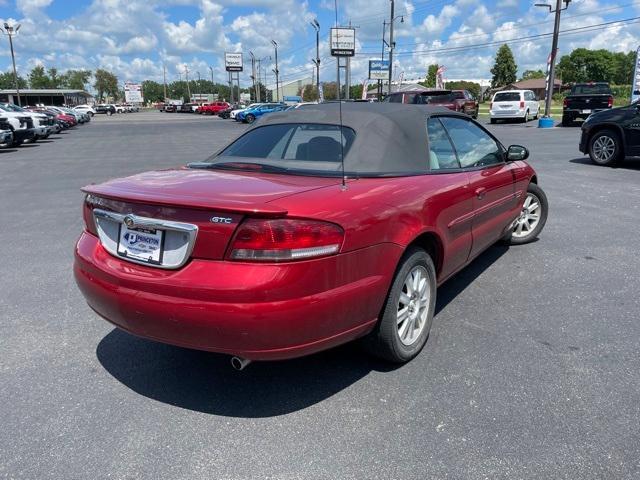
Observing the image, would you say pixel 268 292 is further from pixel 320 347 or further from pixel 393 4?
pixel 393 4

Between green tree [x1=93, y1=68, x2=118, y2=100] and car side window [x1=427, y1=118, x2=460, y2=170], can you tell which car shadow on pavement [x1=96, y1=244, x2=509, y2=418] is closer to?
car side window [x1=427, y1=118, x2=460, y2=170]

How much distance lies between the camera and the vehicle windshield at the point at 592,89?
77.8 feet

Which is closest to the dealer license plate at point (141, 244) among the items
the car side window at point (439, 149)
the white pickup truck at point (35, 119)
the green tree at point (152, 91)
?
the car side window at point (439, 149)

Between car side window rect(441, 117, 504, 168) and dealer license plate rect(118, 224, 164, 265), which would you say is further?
car side window rect(441, 117, 504, 168)

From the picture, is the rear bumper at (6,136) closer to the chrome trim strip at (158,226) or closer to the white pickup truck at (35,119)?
the white pickup truck at (35,119)

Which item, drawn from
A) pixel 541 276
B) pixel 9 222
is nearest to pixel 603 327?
pixel 541 276

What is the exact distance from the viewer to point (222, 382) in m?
3.09

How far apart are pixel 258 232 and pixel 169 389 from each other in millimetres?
1219

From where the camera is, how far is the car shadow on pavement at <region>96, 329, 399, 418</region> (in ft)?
9.39

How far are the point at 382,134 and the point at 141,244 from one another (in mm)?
1677

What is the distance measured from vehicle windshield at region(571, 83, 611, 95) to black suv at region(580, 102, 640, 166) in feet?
46.6

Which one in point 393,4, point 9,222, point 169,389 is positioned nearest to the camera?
point 169,389

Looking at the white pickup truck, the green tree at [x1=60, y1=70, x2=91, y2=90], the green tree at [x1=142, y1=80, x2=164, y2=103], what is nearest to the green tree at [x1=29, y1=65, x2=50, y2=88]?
the green tree at [x1=60, y1=70, x2=91, y2=90]

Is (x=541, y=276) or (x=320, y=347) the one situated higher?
(x=320, y=347)
